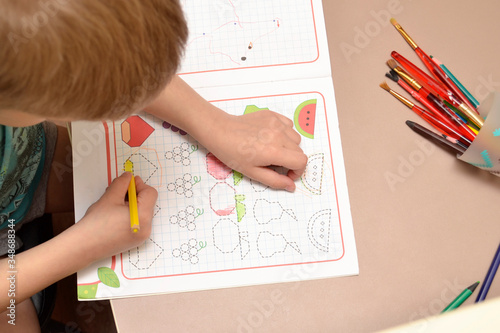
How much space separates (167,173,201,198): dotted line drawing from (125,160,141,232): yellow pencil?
5 centimetres

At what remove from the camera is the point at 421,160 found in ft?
1.91

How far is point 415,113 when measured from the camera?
1.96 ft

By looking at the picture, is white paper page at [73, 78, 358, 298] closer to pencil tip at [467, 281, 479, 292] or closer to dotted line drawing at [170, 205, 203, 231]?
dotted line drawing at [170, 205, 203, 231]

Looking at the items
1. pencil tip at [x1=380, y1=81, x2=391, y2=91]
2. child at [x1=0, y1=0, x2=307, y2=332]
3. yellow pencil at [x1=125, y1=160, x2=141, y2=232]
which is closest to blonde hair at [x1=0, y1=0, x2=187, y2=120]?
child at [x1=0, y1=0, x2=307, y2=332]

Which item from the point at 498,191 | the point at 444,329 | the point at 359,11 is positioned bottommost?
the point at 444,329

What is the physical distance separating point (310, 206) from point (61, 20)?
379 millimetres

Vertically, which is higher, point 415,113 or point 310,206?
point 415,113

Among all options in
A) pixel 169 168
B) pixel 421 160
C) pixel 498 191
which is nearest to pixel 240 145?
pixel 169 168

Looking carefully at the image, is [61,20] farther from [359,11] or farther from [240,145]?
[359,11]

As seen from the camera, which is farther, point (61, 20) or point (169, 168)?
point (169, 168)

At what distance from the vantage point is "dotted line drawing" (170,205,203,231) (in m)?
0.57

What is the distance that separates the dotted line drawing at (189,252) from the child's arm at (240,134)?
0.39 feet

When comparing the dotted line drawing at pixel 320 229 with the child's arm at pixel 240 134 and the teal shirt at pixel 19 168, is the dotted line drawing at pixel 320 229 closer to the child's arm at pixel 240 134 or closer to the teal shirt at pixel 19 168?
the child's arm at pixel 240 134

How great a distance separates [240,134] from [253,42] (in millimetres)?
144
